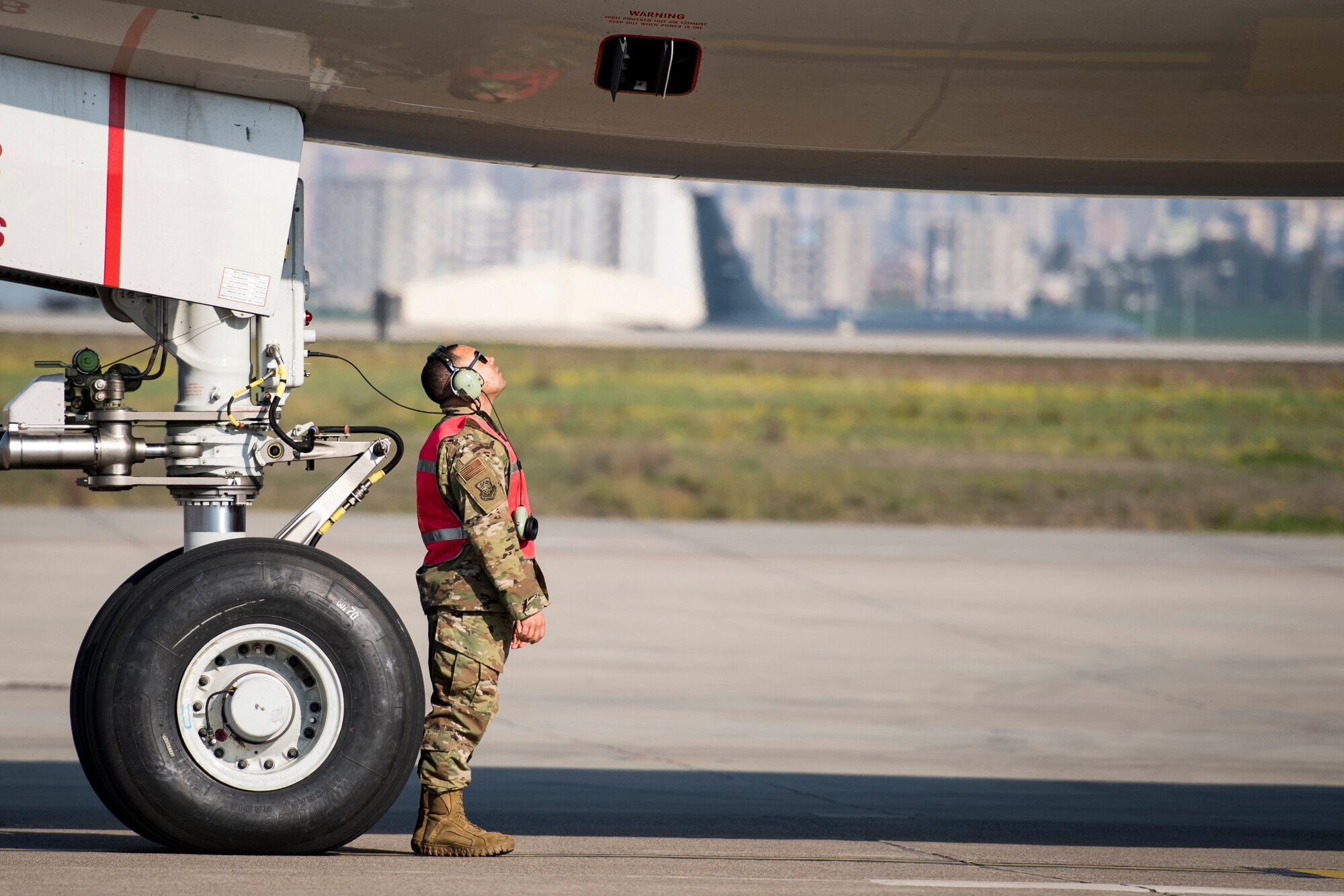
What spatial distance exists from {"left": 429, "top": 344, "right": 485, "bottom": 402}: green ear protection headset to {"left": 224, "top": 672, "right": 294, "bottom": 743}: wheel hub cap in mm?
1196

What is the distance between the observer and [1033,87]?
213 inches

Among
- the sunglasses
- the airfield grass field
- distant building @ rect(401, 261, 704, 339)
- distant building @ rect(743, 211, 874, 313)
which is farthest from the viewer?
distant building @ rect(743, 211, 874, 313)

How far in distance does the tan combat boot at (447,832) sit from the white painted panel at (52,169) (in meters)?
2.18

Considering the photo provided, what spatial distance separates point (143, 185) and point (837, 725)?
611 centimetres

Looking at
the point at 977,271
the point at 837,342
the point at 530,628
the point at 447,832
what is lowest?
the point at 447,832

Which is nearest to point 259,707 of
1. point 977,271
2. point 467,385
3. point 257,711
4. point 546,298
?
point 257,711

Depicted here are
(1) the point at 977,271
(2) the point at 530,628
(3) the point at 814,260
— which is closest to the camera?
(2) the point at 530,628

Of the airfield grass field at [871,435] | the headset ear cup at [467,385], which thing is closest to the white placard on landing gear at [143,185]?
the headset ear cup at [467,385]

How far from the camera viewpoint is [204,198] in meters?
5.12

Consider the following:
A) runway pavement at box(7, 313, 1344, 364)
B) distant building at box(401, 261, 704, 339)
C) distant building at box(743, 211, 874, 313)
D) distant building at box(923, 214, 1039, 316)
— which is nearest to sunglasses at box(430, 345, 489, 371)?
runway pavement at box(7, 313, 1344, 364)

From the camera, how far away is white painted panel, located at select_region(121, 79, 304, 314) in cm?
504

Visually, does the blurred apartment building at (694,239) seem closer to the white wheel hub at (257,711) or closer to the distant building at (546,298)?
the distant building at (546,298)

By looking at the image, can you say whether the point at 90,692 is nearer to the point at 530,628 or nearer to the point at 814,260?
the point at 530,628

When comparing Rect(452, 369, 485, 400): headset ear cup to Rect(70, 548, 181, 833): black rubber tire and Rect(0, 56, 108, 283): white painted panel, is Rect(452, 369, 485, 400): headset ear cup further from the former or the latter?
Rect(0, 56, 108, 283): white painted panel
